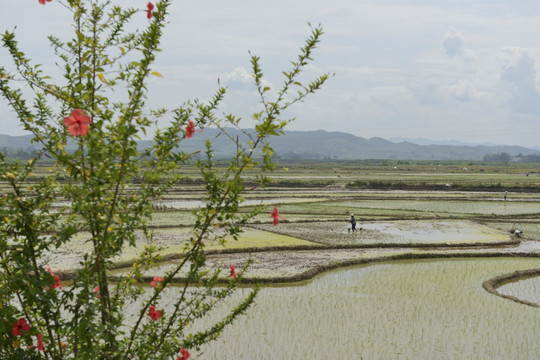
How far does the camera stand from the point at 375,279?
14211mm

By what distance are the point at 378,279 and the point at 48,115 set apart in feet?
39.3

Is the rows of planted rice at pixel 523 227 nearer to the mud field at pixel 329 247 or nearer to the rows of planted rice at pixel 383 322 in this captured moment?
the mud field at pixel 329 247

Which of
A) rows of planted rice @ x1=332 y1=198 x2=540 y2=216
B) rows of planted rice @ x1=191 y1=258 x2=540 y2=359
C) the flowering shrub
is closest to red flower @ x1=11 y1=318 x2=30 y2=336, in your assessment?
the flowering shrub

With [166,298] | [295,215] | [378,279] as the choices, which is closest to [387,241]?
[378,279]

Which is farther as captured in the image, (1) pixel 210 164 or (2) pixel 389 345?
(2) pixel 389 345

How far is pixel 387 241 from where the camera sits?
65.2 ft

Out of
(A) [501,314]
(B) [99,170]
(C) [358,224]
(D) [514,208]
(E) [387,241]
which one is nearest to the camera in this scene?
(B) [99,170]

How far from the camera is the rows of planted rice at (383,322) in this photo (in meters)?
8.78

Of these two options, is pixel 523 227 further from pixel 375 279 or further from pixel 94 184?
pixel 94 184

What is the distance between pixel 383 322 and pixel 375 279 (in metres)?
3.96

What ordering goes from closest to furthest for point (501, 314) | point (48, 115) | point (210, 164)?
point (210, 164)
point (48, 115)
point (501, 314)

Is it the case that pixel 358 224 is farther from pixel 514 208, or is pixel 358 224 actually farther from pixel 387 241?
pixel 514 208

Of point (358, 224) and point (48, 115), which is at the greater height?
point (48, 115)

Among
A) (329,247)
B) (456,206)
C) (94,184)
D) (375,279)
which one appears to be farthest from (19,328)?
(456,206)
